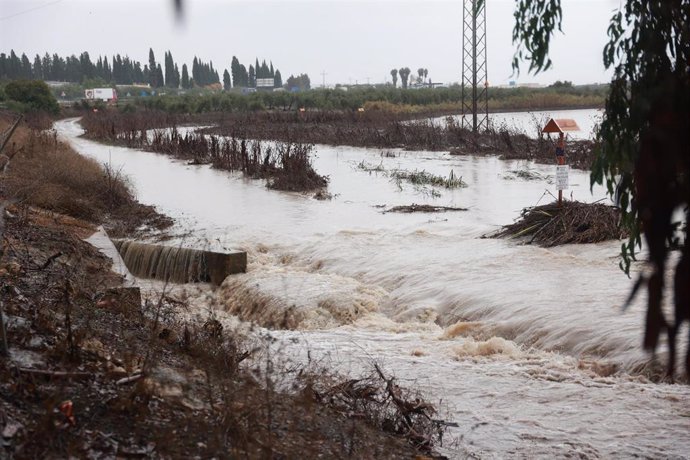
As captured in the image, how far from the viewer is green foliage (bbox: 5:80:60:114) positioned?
41.5m

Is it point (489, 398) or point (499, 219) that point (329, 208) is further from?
point (489, 398)

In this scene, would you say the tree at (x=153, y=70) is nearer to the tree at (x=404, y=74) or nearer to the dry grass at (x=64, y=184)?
the dry grass at (x=64, y=184)

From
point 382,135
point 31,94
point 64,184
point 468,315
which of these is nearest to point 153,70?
point 468,315

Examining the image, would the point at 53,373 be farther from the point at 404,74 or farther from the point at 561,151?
the point at 404,74

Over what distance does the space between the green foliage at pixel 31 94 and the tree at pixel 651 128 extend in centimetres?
3792

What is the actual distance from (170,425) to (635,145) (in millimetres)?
2654

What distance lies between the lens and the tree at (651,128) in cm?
201

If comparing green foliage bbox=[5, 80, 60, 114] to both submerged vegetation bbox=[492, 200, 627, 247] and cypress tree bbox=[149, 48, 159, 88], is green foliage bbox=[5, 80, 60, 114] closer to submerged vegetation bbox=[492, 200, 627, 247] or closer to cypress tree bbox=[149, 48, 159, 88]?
submerged vegetation bbox=[492, 200, 627, 247]

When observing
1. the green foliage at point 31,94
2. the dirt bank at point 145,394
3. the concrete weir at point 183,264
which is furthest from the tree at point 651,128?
the green foliage at point 31,94

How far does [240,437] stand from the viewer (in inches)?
144

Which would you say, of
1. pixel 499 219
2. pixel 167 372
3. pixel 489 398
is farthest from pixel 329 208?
pixel 167 372

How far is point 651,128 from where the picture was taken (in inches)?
81.1

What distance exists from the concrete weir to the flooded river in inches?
10.9

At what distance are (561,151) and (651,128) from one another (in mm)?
10599
